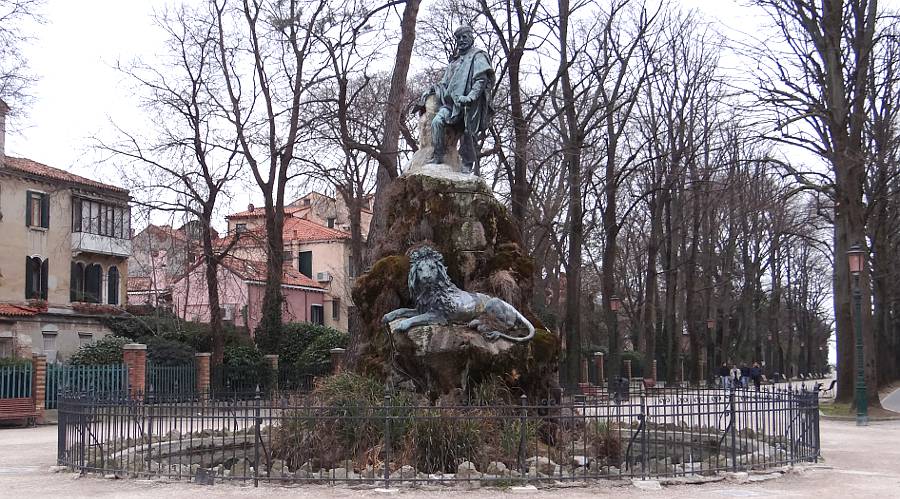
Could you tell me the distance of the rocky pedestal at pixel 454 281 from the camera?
504 inches

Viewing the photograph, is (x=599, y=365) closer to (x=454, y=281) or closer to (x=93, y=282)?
(x=93, y=282)

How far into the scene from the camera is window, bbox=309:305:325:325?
197 ft

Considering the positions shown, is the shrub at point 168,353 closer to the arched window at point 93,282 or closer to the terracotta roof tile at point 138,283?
the arched window at point 93,282

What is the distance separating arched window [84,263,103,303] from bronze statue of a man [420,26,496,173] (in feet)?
110

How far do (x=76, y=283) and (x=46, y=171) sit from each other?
5.33 meters

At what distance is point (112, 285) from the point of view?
4597cm

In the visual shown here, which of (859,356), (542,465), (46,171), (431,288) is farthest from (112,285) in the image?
(542,465)

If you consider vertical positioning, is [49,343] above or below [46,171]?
below

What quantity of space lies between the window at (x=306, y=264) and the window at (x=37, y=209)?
2225 centimetres

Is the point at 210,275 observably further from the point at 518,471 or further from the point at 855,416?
the point at 518,471

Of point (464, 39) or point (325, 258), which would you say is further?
point (325, 258)

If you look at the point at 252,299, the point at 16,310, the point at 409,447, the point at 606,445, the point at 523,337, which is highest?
the point at 252,299

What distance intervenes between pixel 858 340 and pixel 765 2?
32.5 feet

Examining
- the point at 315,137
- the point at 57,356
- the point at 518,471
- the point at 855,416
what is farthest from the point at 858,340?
the point at 57,356
